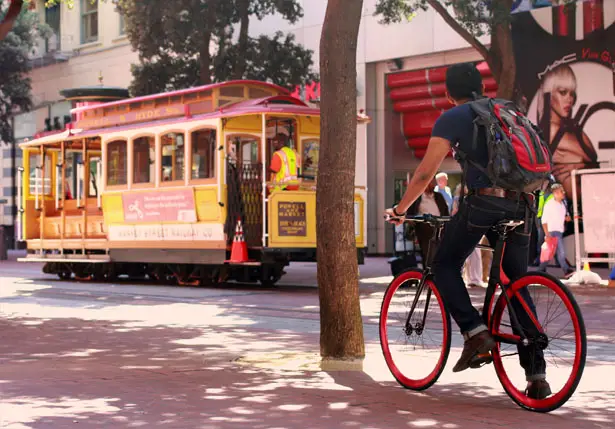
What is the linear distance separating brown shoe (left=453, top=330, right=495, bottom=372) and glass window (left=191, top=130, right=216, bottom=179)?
46.0 feet

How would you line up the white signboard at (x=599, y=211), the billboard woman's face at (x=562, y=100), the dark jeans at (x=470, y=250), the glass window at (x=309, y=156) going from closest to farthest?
the dark jeans at (x=470, y=250), the white signboard at (x=599, y=211), the glass window at (x=309, y=156), the billboard woman's face at (x=562, y=100)

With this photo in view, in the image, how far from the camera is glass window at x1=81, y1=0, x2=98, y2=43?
43.3m

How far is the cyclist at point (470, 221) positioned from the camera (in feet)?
22.5

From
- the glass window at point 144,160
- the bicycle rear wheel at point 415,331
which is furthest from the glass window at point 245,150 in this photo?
the bicycle rear wheel at point 415,331

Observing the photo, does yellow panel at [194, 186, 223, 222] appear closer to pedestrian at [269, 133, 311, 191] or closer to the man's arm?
pedestrian at [269, 133, 311, 191]

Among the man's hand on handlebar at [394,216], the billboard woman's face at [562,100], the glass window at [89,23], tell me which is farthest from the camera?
the glass window at [89,23]

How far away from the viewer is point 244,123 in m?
20.9

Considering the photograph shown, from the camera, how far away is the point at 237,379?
8.23 m

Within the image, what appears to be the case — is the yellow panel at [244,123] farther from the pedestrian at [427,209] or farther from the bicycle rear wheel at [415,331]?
the bicycle rear wheel at [415,331]

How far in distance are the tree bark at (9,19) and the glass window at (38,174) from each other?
14.2 m

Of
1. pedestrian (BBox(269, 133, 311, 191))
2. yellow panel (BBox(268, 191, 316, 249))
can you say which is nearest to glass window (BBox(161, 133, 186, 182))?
pedestrian (BBox(269, 133, 311, 191))

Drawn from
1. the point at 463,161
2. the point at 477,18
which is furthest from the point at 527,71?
the point at 463,161

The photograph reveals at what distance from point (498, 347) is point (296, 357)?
2701 mm

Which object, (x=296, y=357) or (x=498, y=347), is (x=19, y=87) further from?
(x=498, y=347)
